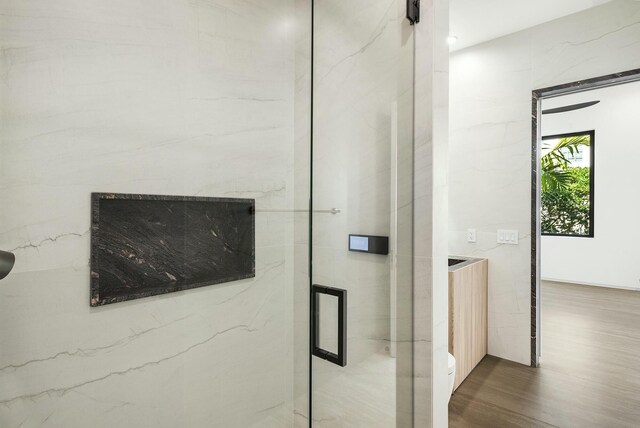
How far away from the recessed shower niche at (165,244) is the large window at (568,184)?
2344 mm

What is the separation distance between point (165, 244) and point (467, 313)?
2290 millimetres

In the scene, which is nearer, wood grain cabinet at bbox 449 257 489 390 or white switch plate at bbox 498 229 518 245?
wood grain cabinet at bbox 449 257 489 390

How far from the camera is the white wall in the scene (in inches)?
78.4

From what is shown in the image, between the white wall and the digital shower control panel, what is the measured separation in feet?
→ 6.10

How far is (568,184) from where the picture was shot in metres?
2.35

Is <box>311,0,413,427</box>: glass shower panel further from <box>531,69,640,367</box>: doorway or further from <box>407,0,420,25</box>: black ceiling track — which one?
<box>531,69,640,367</box>: doorway

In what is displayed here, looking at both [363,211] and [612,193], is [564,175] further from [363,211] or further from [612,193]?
[363,211]

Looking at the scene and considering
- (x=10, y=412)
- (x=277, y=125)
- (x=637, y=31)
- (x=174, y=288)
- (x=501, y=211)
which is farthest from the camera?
(x=501, y=211)

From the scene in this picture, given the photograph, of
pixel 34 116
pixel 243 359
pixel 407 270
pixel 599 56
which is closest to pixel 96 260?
pixel 34 116

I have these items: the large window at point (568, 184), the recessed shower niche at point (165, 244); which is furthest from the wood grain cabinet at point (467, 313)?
the recessed shower niche at point (165, 244)

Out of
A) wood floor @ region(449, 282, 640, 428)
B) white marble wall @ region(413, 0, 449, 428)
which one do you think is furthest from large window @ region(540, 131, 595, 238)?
white marble wall @ region(413, 0, 449, 428)

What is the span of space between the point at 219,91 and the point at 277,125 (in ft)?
0.56

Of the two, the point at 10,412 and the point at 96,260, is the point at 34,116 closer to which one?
the point at 96,260

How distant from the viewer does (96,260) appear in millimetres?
674
